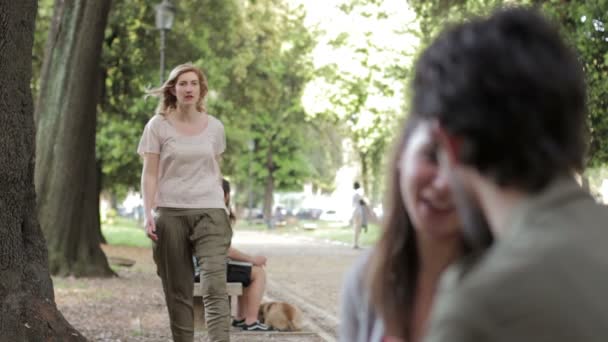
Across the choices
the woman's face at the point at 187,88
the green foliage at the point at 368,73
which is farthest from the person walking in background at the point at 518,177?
the green foliage at the point at 368,73

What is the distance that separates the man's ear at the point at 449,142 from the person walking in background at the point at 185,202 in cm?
598

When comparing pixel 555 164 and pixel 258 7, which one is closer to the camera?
pixel 555 164

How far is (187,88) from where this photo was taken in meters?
7.39

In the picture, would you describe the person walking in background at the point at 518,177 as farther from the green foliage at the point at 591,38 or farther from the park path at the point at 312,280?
the green foliage at the point at 591,38

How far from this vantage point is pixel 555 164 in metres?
1.29

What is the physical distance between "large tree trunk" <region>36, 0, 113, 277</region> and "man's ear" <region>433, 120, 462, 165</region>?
1634 centimetres

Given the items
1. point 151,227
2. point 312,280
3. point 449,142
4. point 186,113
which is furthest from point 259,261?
point 449,142

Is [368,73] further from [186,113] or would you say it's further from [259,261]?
[186,113]

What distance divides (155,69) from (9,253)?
22518mm

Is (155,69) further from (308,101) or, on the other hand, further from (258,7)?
(308,101)

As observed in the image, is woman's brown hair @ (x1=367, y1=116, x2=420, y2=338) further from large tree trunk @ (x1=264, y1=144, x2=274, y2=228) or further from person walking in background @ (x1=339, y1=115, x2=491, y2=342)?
large tree trunk @ (x1=264, y1=144, x2=274, y2=228)

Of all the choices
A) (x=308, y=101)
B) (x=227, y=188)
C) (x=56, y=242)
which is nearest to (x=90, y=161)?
(x=56, y=242)

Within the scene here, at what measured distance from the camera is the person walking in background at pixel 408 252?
141 centimetres

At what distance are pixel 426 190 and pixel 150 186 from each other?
5984 mm
